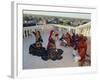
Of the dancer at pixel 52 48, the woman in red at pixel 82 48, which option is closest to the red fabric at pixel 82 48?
the woman in red at pixel 82 48

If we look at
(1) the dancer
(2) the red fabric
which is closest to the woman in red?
(2) the red fabric

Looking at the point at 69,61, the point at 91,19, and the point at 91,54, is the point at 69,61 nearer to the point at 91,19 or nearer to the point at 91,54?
the point at 91,54

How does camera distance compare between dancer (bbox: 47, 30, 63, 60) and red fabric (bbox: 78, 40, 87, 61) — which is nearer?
dancer (bbox: 47, 30, 63, 60)

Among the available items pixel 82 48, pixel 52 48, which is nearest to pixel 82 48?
pixel 82 48

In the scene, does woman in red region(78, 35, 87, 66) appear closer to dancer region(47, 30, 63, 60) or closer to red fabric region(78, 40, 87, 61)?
red fabric region(78, 40, 87, 61)

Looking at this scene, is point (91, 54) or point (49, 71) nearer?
point (49, 71)

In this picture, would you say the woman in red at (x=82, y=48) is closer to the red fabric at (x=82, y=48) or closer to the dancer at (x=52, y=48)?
the red fabric at (x=82, y=48)

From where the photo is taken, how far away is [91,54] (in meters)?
1.71

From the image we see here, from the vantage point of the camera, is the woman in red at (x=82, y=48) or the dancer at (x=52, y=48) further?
the woman in red at (x=82, y=48)

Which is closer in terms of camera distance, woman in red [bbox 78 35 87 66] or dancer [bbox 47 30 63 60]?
dancer [bbox 47 30 63 60]

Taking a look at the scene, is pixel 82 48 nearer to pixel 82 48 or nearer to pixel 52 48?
pixel 82 48

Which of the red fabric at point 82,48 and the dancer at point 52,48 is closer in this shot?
the dancer at point 52,48

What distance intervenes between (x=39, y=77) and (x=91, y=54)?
41cm
